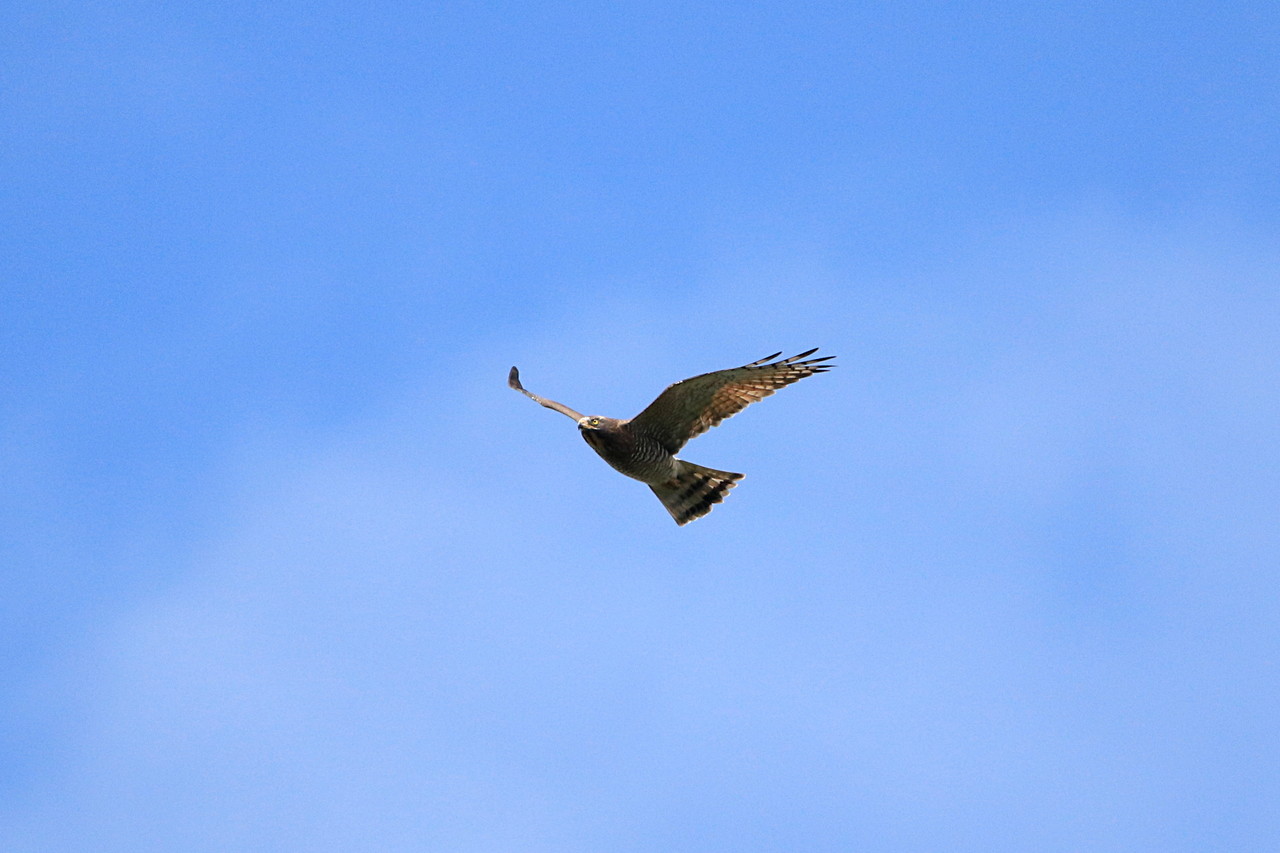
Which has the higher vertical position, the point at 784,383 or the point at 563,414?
the point at 563,414

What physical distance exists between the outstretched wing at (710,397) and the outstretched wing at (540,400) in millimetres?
982

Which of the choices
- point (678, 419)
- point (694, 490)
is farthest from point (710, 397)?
point (694, 490)

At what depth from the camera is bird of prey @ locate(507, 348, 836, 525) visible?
39.2 ft

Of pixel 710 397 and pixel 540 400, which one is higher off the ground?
pixel 540 400

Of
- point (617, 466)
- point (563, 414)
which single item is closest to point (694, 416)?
point (617, 466)

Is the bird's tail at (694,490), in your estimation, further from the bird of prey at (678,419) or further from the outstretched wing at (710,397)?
the outstretched wing at (710,397)

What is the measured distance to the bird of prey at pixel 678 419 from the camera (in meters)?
12.0

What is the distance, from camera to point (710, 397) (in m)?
12.4

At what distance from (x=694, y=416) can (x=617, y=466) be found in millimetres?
970

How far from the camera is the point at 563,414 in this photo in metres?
13.9

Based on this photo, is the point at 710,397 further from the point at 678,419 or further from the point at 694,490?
the point at 694,490

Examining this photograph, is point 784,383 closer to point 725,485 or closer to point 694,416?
point 694,416

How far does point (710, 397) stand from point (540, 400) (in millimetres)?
2660

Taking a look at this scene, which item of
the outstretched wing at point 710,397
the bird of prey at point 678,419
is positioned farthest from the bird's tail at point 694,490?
the outstretched wing at point 710,397
